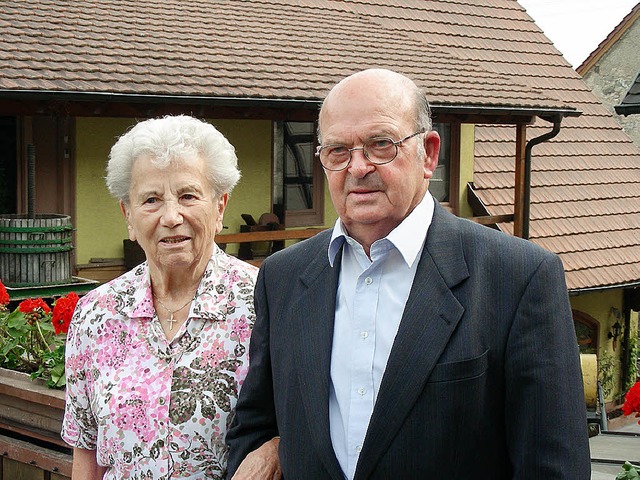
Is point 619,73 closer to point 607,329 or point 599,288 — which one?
point 607,329

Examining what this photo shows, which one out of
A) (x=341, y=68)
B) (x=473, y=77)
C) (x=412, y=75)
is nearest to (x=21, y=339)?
(x=341, y=68)

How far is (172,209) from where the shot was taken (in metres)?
2.82

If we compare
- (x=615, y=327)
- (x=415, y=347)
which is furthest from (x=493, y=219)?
(x=415, y=347)

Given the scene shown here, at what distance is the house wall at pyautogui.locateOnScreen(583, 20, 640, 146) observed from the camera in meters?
20.4

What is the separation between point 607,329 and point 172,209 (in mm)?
14167

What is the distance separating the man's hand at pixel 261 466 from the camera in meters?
2.61

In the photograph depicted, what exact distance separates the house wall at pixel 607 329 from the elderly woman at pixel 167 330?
13.1 meters

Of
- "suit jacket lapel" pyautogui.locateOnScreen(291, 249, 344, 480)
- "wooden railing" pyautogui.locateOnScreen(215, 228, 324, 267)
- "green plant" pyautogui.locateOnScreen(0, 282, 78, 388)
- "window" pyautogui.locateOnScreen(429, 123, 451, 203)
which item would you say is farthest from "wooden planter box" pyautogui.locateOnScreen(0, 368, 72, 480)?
"window" pyautogui.locateOnScreen(429, 123, 451, 203)

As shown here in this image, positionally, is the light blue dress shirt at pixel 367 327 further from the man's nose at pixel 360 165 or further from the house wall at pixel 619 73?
the house wall at pixel 619 73

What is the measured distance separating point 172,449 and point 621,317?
568 inches

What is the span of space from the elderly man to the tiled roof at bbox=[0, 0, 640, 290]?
21.2 ft

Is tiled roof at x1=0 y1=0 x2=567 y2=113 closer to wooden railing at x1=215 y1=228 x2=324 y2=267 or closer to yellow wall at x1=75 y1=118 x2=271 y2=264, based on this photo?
yellow wall at x1=75 y1=118 x2=271 y2=264

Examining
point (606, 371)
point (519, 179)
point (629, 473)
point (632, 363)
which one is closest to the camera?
point (629, 473)

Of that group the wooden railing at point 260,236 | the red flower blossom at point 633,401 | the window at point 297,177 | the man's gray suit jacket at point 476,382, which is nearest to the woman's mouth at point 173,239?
the man's gray suit jacket at point 476,382
